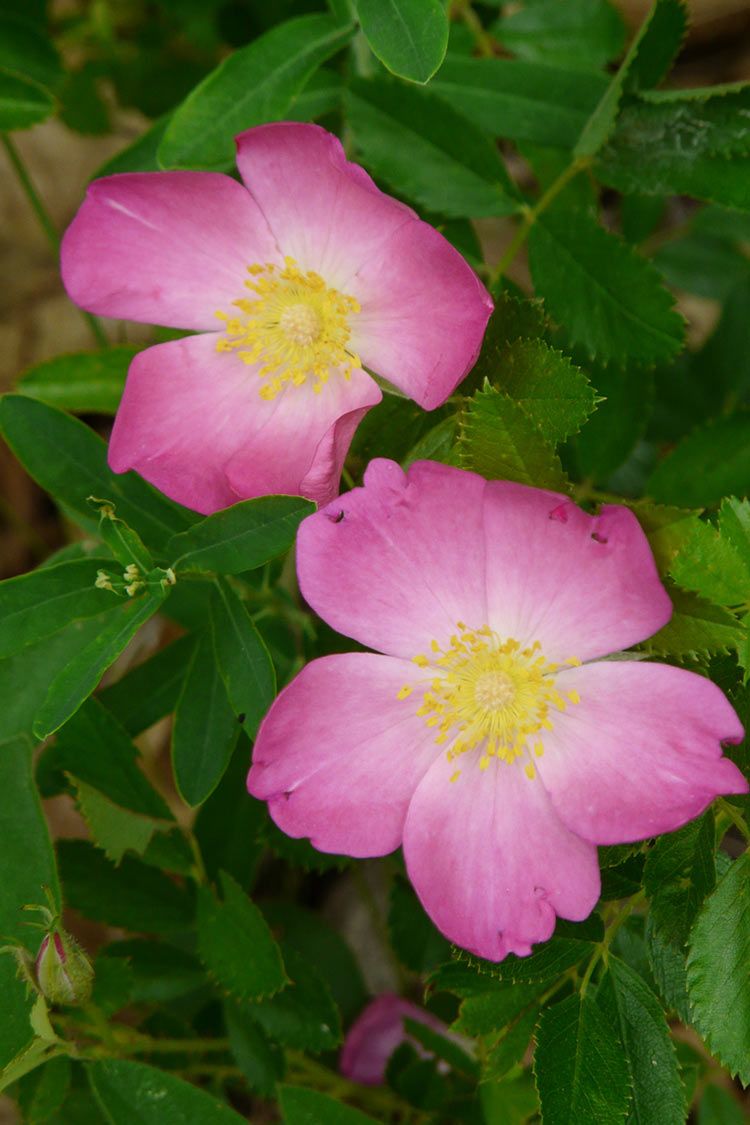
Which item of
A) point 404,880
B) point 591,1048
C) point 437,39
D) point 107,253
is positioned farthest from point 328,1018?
point 437,39

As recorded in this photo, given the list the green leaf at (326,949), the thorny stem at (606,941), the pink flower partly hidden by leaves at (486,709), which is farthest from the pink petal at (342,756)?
the green leaf at (326,949)

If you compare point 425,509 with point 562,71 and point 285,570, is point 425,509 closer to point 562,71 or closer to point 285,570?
point 285,570

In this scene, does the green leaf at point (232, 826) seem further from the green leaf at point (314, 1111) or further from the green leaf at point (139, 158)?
the green leaf at point (139, 158)

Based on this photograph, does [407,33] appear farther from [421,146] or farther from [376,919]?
[376,919]

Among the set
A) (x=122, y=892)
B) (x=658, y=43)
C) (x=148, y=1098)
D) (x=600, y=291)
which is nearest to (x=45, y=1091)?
(x=148, y=1098)

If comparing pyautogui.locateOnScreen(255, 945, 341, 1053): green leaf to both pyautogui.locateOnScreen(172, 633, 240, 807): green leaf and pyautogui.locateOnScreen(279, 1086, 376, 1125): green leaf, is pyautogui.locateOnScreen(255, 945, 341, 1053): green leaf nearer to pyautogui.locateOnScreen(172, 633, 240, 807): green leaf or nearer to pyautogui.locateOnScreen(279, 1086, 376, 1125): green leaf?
pyautogui.locateOnScreen(279, 1086, 376, 1125): green leaf

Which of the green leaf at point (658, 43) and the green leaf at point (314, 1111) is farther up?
the green leaf at point (658, 43)
